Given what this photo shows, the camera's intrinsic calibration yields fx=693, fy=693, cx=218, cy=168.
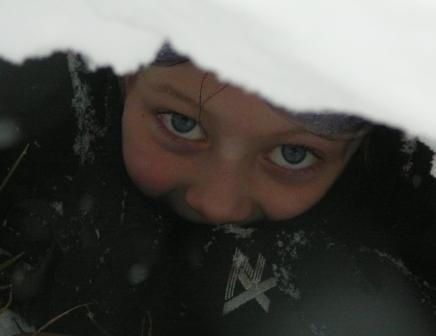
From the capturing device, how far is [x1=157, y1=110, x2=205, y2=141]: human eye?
0.60m

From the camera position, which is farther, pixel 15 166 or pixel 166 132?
pixel 15 166

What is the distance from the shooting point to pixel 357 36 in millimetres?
324

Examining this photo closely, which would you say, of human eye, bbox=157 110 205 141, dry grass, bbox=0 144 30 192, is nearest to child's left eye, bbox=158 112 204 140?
human eye, bbox=157 110 205 141

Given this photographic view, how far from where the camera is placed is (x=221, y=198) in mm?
620

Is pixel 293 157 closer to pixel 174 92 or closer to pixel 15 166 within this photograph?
pixel 174 92

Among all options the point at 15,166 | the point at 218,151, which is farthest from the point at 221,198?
the point at 15,166

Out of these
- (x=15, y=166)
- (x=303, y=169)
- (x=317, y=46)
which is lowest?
(x=15, y=166)

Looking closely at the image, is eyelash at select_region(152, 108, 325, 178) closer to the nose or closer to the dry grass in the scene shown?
the nose

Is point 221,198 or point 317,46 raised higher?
point 317,46

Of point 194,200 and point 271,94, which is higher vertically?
point 271,94

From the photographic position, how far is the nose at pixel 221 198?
0.61m

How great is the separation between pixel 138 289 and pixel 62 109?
225mm

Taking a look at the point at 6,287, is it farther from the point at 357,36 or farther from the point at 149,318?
the point at 357,36

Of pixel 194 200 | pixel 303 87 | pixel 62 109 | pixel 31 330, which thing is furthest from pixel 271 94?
pixel 31 330
